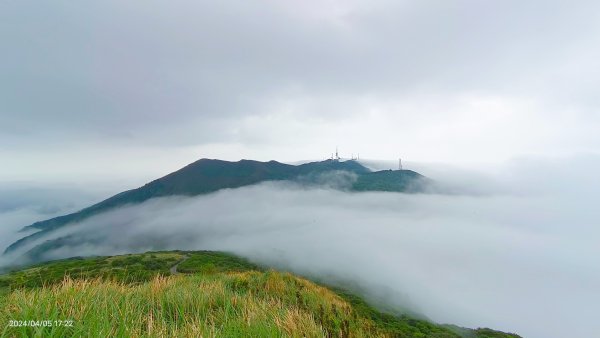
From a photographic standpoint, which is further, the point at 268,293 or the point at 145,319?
the point at 268,293

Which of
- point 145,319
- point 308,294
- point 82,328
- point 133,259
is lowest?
point 133,259

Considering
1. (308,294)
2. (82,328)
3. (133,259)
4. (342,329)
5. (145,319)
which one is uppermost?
(82,328)

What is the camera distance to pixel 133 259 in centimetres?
9356

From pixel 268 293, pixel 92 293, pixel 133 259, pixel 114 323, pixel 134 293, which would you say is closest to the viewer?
pixel 114 323

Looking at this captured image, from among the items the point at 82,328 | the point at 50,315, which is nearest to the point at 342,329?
the point at 82,328

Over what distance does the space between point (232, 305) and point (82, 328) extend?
8.26ft

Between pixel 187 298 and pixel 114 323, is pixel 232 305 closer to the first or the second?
pixel 187 298

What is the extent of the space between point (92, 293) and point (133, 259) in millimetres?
102360

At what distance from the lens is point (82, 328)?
3.59 m

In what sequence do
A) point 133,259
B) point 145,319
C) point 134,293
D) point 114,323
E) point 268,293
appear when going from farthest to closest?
A: point 133,259, point 268,293, point 134,293, point 145,319, point 114,323

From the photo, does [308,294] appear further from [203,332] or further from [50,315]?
[50,315]

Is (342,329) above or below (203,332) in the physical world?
below

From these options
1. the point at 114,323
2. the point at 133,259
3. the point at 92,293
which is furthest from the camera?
the point at 133,259

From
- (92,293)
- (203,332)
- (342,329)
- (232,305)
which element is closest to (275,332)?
(203,332)
